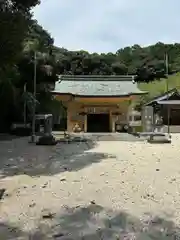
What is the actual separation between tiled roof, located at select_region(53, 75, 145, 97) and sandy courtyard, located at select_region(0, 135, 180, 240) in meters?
18.4

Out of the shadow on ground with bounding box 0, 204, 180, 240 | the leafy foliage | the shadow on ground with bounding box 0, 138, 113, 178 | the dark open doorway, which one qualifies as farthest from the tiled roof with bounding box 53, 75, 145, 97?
the shadow on ground with bounding box 0, 204, 180, 240

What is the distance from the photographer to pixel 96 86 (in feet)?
108

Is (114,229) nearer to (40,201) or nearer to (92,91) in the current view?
(40,201)

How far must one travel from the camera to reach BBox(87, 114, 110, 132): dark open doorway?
31098 millimetres

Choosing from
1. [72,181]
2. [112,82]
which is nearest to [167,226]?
[72,181]

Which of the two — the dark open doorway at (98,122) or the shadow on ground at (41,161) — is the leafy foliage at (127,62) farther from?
the shadow on ground at (41,161)

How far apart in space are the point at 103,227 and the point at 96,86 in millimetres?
26980

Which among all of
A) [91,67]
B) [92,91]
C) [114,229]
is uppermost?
[91,67]

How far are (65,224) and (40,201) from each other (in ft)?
4.85

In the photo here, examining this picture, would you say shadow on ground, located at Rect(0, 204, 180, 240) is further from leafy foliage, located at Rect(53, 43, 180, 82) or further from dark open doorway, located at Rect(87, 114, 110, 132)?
leafy foliage, located at Rect(53, 43, 180, 82)

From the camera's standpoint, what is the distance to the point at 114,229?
6102 mm

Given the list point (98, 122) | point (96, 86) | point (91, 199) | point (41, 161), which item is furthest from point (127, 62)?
point (91, 199)

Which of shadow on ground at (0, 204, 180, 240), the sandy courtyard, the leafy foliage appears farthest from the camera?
the leafy foliage

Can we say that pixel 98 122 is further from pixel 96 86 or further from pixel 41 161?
pixel 41 161
